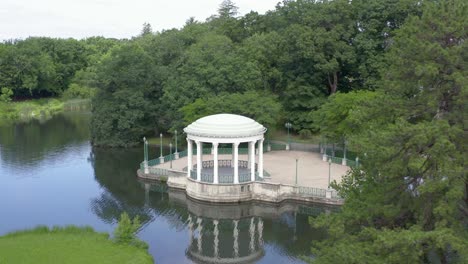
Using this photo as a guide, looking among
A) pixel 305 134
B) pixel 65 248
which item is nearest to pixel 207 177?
pixel 65 248

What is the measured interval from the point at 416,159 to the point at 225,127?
23.7 metres

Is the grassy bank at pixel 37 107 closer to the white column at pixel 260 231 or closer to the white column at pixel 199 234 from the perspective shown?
the white column at pixel 199 234

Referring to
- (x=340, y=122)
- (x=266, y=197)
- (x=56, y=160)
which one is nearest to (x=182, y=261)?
(x=266, y=197)

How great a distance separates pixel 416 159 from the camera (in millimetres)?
15125

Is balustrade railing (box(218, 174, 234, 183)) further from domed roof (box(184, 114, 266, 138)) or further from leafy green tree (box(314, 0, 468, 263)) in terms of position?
leafy green tree (box(314, 0, 468, 263))

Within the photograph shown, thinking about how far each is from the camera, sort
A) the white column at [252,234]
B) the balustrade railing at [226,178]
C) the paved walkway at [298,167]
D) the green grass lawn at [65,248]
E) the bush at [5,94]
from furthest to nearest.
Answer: the bush at [5,94], the paved walkway at [298,167], the balustrade railing at [226,178], the white column at [252,234], the green grass lawn at [65,248]

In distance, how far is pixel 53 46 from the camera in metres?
104

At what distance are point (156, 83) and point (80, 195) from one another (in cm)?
2344

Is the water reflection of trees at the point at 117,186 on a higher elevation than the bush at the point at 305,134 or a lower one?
lower

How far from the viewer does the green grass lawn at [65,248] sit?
1027 inches

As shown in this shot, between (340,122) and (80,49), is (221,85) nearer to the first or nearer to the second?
(340,122)

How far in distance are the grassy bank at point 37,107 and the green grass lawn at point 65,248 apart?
57015mm

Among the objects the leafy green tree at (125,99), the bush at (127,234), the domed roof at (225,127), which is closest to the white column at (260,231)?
the domed roof at (225,127)

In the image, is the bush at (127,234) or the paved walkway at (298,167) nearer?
the bush at (127,234)
